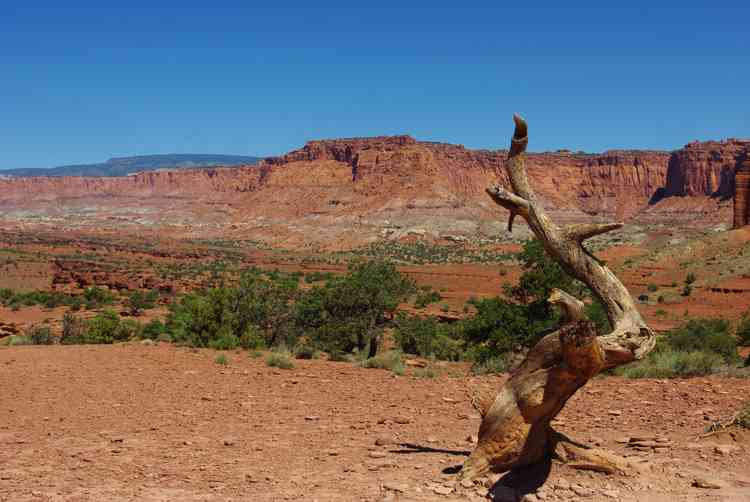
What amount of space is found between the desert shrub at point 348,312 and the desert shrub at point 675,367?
8.35 meters

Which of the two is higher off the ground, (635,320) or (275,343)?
(635,320)

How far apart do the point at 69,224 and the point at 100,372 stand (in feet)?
464

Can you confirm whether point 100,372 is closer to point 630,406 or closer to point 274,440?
point 274,440

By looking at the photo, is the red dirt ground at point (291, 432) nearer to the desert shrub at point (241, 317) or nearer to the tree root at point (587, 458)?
the tree root at point (587, 458)

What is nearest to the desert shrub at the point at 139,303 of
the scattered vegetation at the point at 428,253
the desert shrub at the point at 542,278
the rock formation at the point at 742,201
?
the desert shrub at the point at 542,278

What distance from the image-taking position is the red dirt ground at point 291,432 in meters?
5.77

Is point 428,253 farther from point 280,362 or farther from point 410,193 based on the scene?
point 280,362

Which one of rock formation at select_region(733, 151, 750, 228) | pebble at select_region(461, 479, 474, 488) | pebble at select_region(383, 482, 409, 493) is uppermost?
rock formation at select_region(733, 151, 750, 228)

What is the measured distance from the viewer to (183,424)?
8.35 m

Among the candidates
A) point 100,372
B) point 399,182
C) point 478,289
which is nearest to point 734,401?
point 100,372

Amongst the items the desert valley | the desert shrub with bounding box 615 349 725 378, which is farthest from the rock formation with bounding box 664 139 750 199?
the desert shrub with bounding box 615 349 725 378

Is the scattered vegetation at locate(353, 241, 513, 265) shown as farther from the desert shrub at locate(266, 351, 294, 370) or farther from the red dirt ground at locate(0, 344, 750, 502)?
the red dirt ground at locate(0, 344, 750, 502)

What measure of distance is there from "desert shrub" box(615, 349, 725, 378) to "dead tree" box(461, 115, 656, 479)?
5.95 m

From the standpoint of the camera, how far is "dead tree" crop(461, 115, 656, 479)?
5.33 meters
